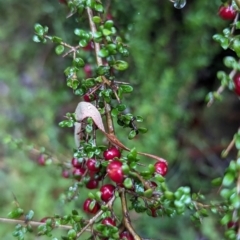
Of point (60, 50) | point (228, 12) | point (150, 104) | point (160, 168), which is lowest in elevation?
point (150, 104)

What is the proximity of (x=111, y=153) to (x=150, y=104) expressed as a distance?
87 cm

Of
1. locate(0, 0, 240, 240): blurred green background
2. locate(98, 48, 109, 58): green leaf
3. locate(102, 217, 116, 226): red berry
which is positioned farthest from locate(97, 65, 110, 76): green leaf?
locate(0, 0, 240, 240): blurred green background

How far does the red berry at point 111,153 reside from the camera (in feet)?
2.26

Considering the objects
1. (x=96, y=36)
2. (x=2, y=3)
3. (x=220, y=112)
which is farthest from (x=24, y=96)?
(x=96, y=36)

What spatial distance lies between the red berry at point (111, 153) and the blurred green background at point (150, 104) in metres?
0.65

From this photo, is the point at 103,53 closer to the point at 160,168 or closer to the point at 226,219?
the point at 160,168

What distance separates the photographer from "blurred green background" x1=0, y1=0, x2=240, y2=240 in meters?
1.50

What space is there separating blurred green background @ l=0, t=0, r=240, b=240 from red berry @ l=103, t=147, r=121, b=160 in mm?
647

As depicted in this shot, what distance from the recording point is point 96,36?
724 mm

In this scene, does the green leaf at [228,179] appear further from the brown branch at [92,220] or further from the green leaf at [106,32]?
the green leaf at [106,32]

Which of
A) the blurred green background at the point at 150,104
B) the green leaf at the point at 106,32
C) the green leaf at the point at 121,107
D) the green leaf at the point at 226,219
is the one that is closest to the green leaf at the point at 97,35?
the green leaf at the point at 106,32

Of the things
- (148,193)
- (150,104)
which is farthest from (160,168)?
(150,104)

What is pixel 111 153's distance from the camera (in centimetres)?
69

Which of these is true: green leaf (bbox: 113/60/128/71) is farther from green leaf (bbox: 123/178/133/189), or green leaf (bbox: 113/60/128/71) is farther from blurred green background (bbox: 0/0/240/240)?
blurred green background (bbox: 0/0/240/240)
